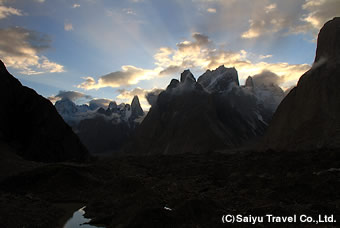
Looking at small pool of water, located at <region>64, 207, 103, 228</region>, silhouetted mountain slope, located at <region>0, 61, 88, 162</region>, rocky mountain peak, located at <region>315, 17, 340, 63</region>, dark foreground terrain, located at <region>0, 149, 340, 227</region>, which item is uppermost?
rocky mountain peak, located at <region>315, 17, 340, 63</region>

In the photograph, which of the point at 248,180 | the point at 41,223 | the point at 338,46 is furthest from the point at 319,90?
the point at 41,223

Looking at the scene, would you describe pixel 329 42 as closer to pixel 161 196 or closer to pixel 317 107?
pixel 317 107

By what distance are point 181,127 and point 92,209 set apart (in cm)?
13249

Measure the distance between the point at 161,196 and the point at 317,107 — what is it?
71.2 m

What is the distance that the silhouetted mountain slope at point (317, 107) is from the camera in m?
80.2

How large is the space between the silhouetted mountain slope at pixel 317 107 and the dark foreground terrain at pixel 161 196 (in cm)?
3017

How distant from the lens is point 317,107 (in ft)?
288

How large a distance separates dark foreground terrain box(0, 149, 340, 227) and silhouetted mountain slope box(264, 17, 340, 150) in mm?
30167

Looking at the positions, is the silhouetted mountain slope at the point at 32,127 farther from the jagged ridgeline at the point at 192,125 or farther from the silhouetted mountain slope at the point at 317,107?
the jagged ridgeline at the point at 192,125

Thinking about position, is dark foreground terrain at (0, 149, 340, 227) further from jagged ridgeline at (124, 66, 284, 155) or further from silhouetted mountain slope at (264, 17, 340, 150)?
jagged ridgeline at (124, 66, 284, 155)

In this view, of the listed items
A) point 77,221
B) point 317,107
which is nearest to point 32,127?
point 77,221

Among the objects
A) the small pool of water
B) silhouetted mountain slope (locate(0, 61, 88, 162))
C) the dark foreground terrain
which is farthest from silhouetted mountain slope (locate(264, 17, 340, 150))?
silhouetted mountain slope (locate(0, 61, 88, 162))

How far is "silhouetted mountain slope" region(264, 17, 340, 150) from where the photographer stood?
80250mm

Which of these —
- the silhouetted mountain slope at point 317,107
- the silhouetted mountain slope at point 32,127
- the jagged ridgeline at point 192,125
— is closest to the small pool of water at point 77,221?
the silhouetted mountain slope at point 32,127
